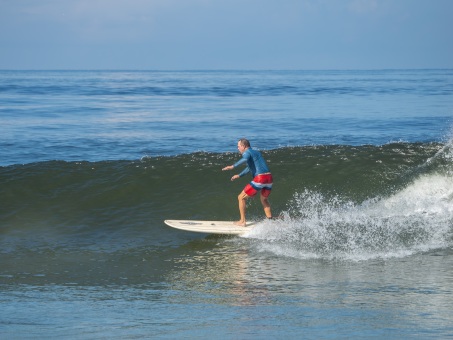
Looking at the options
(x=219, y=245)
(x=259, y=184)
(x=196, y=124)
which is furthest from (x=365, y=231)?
(x=196, y=124)

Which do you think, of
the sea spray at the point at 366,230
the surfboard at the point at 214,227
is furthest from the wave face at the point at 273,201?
the surfboard at the point at 214,227

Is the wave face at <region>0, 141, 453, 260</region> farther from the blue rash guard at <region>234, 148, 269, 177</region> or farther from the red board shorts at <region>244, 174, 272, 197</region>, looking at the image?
the blue rash guard at <region>234, 148, 269, 177</region>

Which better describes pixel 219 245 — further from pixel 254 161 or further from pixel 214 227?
pixel 254 161

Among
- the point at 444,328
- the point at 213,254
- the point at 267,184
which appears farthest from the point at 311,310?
the point at 267,184

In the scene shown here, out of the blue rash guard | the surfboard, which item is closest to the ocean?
the surfboard

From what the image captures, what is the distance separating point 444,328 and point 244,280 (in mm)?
3400

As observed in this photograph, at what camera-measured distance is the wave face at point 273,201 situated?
1244 centimetres

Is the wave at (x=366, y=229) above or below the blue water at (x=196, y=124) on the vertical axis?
below

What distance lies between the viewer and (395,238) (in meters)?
12.1

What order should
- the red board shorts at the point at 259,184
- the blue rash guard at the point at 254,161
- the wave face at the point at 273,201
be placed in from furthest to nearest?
1. the red board shorts at the point at 259,184
2. the blue rash guard at the point at 254,161
3. the wave face at the point at 273,201

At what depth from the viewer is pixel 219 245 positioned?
12516 millimetres

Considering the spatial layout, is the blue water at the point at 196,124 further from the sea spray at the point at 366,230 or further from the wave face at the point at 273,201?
the sea spray at the point at 366,230

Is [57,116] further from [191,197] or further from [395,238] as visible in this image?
[395,238]

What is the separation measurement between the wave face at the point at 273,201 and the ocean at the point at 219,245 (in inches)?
1.9
